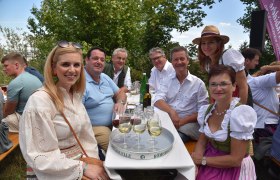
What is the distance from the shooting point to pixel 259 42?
19.0 ft

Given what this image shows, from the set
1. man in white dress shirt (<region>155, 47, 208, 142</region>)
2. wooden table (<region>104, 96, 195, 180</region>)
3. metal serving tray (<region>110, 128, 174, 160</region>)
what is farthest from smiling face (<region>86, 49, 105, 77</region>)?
wooden table (<region>104, 96, 195, 180</region>)

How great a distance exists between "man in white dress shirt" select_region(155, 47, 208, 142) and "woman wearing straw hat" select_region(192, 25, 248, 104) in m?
0.27

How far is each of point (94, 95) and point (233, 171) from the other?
5.86 ft

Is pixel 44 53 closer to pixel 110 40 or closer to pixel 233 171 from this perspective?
pixel 110 40

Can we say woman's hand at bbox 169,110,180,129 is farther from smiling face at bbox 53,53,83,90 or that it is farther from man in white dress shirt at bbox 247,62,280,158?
smiling face at bbox 53,53,83,90

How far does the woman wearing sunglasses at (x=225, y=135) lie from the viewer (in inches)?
71.7

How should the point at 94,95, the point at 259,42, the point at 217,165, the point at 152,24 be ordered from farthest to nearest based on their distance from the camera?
the point at 152,24
the point at 259,42
the point at 94,95
the point at 217,165

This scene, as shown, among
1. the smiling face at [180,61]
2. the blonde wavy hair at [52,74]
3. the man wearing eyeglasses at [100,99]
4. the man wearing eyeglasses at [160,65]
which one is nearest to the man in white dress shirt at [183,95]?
the smiling face at [180,61]

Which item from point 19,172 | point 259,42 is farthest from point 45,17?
point 259,42

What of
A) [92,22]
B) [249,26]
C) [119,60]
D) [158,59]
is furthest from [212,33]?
[249,26]

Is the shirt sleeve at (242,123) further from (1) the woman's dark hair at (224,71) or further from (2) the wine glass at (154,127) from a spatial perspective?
(2) the wine glass at (154,127)

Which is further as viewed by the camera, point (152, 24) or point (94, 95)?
point (152, 24)

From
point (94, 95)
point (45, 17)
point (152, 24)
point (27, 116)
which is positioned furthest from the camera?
point (152, 24)

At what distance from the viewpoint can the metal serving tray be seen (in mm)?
1721
